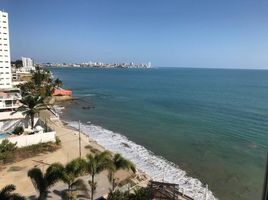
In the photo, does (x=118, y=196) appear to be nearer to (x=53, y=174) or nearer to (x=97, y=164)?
(x=97, y=164)

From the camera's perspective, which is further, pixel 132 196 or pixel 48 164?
pixel 48 164

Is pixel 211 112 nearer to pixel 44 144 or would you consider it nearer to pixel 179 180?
pixel 179 180

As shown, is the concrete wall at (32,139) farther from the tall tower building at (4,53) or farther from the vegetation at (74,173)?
the tall tower building at (4,53)

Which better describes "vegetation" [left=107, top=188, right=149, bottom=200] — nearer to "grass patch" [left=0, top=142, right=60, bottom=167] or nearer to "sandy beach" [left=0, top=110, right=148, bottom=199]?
"sandy beach" [left=0, top=110, right=148, bottom=199]

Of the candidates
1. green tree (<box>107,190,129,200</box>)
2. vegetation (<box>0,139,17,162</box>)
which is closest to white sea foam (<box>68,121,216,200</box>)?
green tree (<box>107,190,129,200</box>)

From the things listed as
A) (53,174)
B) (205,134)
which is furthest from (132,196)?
(205,134)
